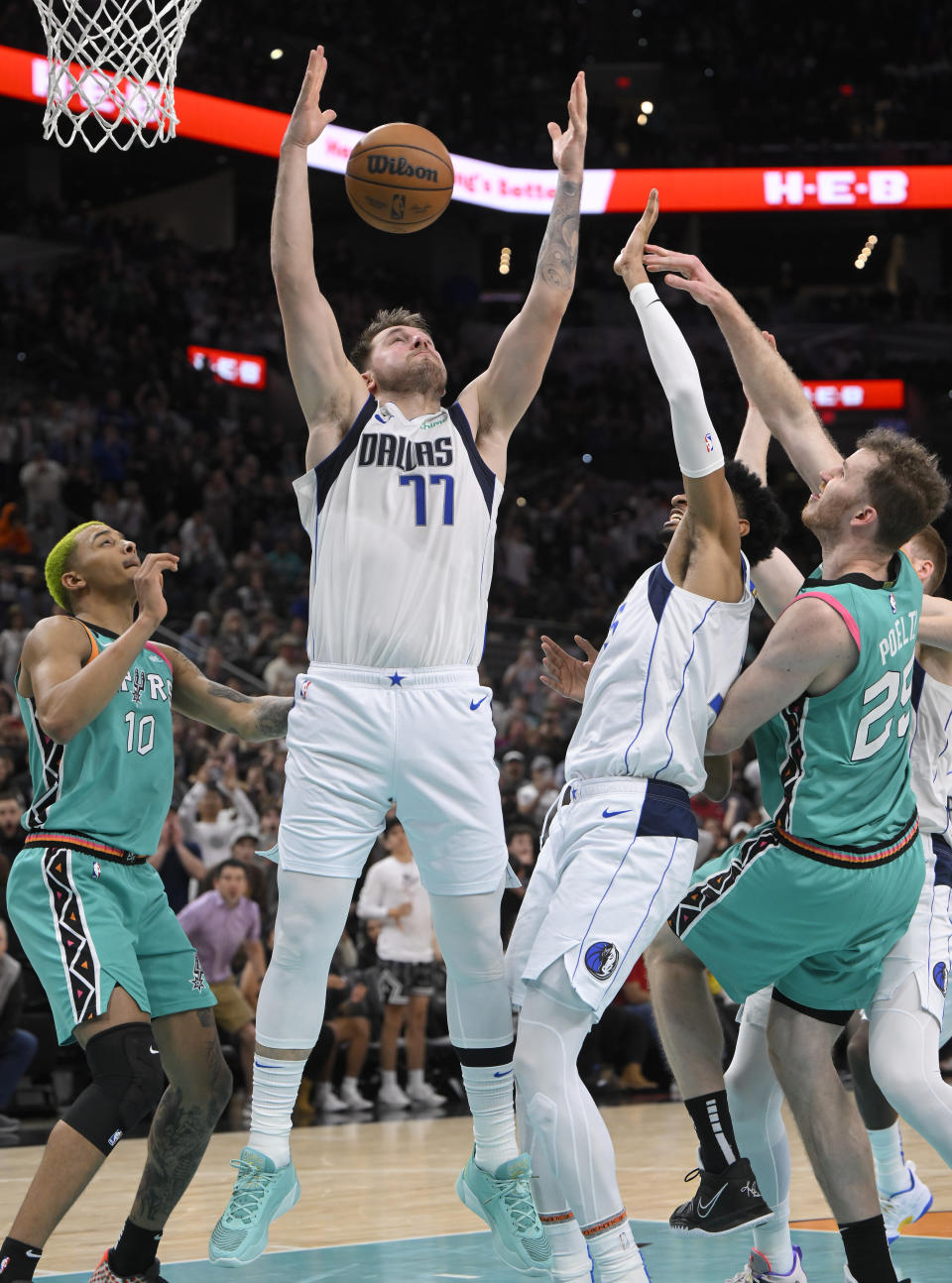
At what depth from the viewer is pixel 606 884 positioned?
13.6 feet

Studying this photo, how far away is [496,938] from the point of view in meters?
4.63

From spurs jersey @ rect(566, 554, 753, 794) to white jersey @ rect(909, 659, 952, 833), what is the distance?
3.99ft

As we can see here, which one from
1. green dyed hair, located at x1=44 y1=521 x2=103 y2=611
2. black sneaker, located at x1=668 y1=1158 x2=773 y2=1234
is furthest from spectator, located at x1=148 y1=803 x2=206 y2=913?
black sneaker, located at x1=668 y1=1158 x2=773 y2=1234

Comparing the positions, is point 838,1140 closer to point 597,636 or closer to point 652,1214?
point 652,1214

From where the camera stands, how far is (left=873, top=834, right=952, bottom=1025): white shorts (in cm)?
469

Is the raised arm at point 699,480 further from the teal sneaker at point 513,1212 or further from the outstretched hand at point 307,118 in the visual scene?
the teal sneaker at point 513,1212

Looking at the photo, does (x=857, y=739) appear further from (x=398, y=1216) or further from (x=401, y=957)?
(x=401, y=957)

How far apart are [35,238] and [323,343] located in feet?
64.7

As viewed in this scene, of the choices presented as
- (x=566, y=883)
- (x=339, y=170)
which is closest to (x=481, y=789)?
(x=566, y=883)

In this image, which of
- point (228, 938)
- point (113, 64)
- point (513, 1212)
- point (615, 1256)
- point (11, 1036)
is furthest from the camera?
point (228, 938)

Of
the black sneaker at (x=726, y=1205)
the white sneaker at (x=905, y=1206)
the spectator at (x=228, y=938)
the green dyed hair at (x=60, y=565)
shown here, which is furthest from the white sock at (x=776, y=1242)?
the spectator at (x=228, y=938)

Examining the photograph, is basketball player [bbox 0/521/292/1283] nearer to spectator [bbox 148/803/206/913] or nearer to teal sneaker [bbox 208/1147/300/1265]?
teal sneaker [bbox 208/1147/300/1265]

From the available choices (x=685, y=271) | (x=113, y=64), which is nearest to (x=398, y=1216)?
(x=685, y=271)

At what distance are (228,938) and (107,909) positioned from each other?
5199mm
